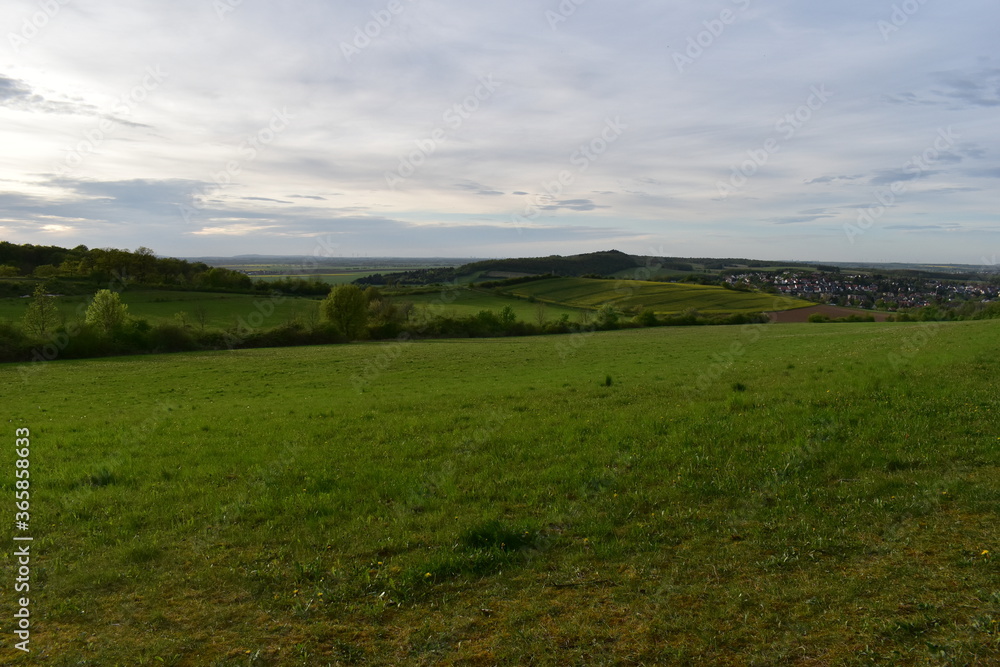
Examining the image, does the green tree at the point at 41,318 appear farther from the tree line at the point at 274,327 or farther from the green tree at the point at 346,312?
the green tree at the point at 346,312

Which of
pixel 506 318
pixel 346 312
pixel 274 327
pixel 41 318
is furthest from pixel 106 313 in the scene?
pixel 506 318

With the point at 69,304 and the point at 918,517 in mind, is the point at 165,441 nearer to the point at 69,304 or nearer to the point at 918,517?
the point at 918,517

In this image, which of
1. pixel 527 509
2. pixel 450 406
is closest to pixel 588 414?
pixel 450 406

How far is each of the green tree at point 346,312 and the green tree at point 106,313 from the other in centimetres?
2103

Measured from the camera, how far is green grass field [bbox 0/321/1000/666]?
5.09 m

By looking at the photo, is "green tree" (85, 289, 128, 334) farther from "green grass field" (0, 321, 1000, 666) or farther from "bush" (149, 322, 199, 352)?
"green grass field" (0, 321, 1000, 666)

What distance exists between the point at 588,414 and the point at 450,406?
4.65 m

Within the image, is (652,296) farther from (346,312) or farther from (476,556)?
(476,556)

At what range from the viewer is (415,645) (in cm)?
511

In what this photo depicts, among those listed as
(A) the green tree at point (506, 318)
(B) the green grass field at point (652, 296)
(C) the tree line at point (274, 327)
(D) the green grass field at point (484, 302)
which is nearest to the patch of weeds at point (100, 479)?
(C) the tree line at point (274, 327)

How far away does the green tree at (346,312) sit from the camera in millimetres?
68375

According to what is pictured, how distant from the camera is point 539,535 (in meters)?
7.21

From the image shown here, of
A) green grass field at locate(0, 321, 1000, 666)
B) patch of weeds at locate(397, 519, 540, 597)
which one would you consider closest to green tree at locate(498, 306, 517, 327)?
green grass field at locate(0, 321, 1000, 666)

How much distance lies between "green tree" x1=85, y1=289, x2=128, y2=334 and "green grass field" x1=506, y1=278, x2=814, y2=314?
75103 millimetres
